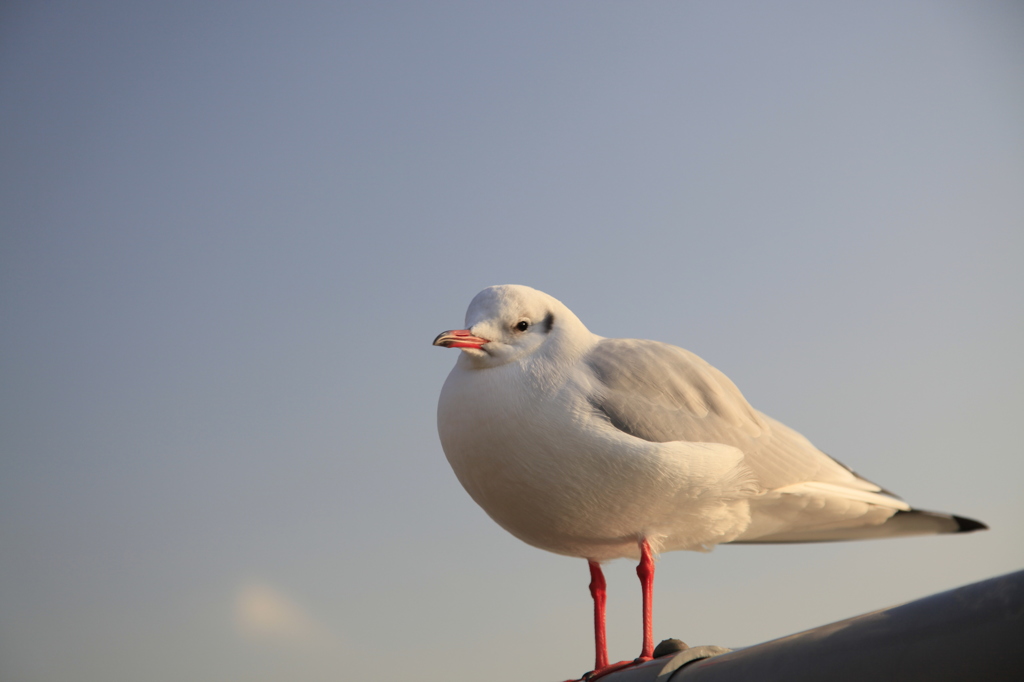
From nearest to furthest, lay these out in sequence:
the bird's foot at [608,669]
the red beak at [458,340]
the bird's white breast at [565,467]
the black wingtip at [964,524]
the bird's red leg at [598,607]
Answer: the bird's foot at [608,669]
the bird's white breast at [565,467]
the red beak at [458,340]
the bird's red leg at [598,607]
the black wingtip at [964,524]

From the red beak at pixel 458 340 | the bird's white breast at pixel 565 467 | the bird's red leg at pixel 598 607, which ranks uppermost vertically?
the red beak at pixel 458 340

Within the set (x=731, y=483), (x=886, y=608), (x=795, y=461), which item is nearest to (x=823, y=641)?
(x=886, y=608)

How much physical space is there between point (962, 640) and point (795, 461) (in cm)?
203

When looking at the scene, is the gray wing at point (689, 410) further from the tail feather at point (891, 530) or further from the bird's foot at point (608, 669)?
the bird's foot at point (608, 669)

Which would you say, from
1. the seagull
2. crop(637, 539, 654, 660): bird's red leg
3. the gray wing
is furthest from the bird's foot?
the gray wing

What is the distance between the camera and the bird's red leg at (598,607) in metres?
2.37

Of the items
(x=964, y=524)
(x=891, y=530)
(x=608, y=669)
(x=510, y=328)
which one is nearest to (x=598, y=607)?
(x=608, y=669)

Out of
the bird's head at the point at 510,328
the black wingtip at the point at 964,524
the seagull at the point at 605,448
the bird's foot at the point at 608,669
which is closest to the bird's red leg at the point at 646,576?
the seagull at the point at 605,448

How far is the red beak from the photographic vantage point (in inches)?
87.3

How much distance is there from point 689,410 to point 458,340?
77cm

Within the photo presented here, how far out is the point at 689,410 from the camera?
242cm

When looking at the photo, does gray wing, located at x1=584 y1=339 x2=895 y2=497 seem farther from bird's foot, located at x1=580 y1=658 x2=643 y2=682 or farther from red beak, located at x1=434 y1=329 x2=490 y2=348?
bird's foot, located at x1=580 y1=658 x2=643 y2=682

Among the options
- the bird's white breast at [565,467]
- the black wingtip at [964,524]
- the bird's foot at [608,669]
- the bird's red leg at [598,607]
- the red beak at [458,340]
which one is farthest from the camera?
the black wingtip at [964,524]

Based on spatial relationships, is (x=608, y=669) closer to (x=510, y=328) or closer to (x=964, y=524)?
(x=510, y=328)
